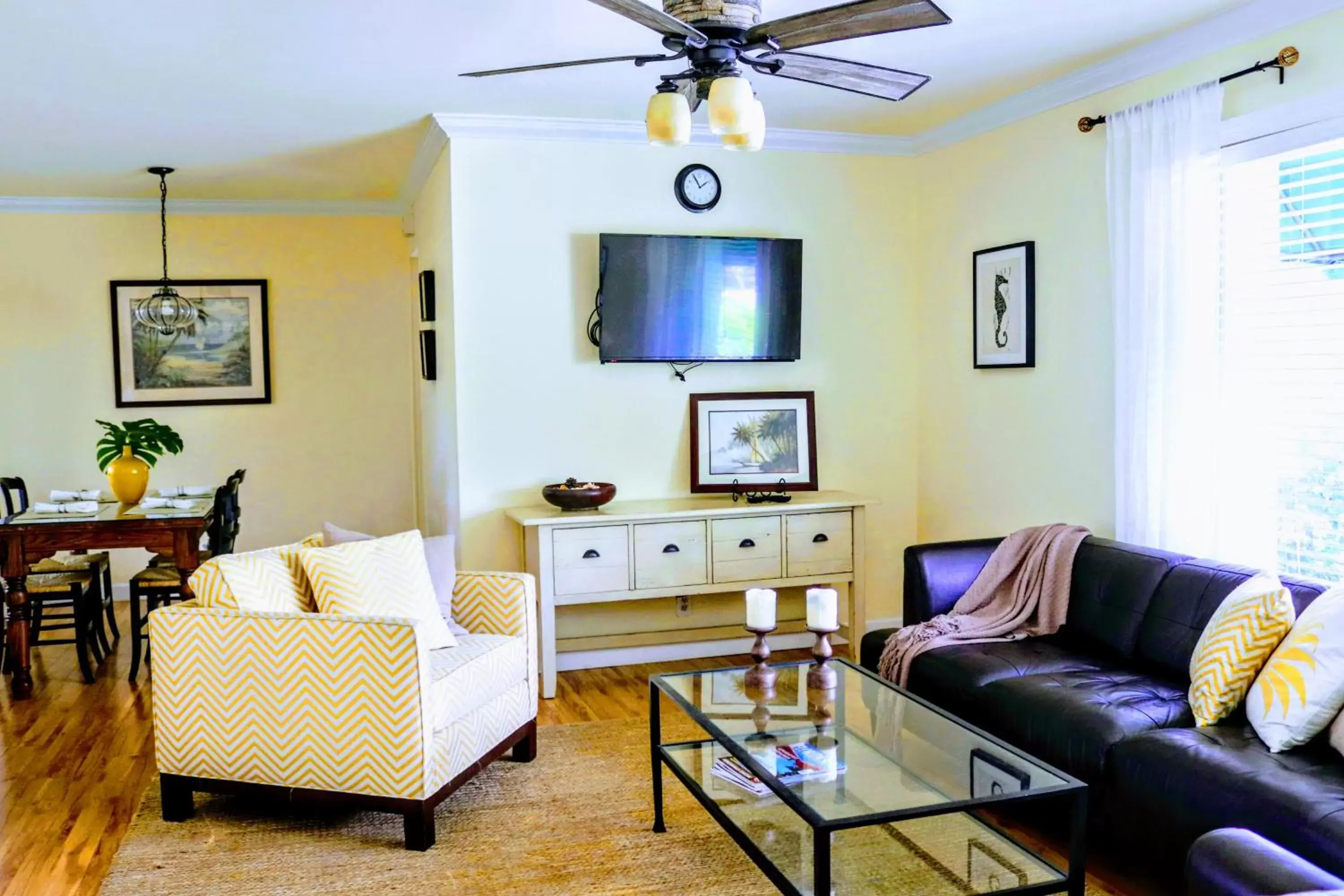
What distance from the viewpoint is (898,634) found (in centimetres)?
395

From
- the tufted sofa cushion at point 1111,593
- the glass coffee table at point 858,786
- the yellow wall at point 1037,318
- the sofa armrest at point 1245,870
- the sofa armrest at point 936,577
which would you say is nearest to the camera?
the sofa armrest at point 1245,870

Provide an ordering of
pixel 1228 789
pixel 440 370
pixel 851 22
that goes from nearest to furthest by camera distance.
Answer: pixel 1228 789 → pixel 851 22 → pixel 440 370

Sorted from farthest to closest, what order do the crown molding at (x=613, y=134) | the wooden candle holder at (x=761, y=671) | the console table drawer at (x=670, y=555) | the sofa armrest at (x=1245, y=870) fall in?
the crown molding at (x=613, y=134)
the console table drawer at (x=670, y=555)
the wooden candle holder at (x=761, y=671)
the sofa armrest at (x=1245, y=870)

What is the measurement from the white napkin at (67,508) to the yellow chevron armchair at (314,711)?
1881 millimetres

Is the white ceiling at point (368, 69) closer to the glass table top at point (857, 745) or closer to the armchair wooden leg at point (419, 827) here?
the glass table top at point (857, 745)

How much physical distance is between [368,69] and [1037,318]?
2.83m

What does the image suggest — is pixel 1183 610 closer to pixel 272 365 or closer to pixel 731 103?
pixel 731 103

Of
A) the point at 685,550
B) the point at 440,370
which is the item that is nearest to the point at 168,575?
the point at 440,370

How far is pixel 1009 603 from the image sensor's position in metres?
4.02

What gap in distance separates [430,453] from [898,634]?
10.5 ft

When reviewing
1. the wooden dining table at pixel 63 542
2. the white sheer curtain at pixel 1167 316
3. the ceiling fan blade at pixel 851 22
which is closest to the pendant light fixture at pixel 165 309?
the wooden dining table at pixel 63 542

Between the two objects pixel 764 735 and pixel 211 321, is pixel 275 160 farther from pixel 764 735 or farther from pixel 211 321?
pixel 764 735

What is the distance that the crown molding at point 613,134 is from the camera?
4844mm

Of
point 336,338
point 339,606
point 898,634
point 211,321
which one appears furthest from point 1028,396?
point 211,321
